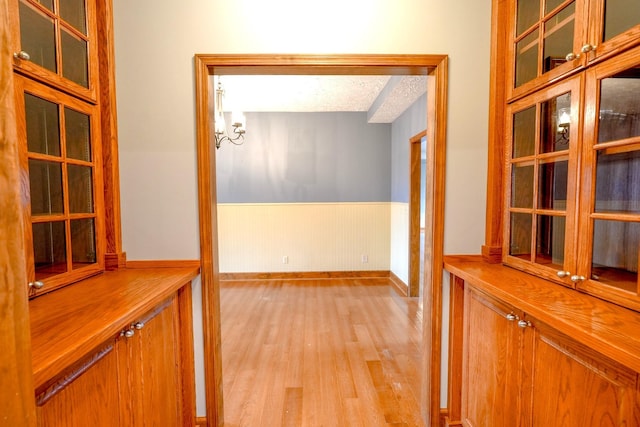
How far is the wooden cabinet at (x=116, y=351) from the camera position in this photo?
2.57ft

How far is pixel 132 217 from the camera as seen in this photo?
1561 millimetres

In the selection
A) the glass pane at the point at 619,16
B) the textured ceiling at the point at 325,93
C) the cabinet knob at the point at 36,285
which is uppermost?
the textured ceiling at the point at 325,93

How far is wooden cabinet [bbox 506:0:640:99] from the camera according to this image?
3.23 feet

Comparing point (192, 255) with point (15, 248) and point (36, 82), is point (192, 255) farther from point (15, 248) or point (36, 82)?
point (15, 248)

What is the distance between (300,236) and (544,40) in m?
3.91

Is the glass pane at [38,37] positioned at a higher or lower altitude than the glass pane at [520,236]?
higher

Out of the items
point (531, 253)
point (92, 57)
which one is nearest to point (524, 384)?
point (531, 253)

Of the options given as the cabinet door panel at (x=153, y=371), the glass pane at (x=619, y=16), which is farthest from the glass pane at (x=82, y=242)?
the glass pane at (x=619, y=16)

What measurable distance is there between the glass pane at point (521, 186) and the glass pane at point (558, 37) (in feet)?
1.45

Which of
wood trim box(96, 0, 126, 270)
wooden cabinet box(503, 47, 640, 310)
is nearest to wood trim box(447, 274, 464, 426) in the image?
wooden cabinet box(503, 47, 640, 310)

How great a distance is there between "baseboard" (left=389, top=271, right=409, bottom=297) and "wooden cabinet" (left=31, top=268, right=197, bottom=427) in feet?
10.1

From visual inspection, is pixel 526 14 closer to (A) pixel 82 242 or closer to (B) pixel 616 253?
(B) pixel 616 253

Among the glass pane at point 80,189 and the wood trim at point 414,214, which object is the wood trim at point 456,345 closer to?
the glass pane at point 80,189

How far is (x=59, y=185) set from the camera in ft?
4.09
